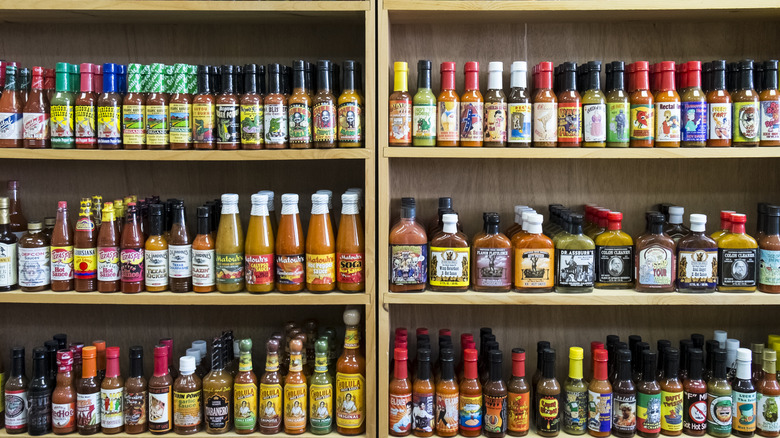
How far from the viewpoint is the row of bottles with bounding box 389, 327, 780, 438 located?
166cm

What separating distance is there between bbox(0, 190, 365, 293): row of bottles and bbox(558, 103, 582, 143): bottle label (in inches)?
20.6

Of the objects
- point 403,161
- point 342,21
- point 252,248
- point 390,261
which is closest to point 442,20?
point 342,21

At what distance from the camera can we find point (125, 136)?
1.68m

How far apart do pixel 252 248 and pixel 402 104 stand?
1.63 ft

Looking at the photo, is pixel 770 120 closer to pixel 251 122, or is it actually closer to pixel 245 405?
pixel 251 122

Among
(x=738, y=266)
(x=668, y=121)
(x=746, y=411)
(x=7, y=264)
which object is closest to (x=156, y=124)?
(x=7, y=264)

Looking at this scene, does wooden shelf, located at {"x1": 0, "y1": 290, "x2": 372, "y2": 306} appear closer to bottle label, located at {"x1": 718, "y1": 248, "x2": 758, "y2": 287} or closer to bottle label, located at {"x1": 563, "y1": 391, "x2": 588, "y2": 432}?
bottle label, located at {"x1": 563, "y1": 391, "x2": 588, "y2": 432}

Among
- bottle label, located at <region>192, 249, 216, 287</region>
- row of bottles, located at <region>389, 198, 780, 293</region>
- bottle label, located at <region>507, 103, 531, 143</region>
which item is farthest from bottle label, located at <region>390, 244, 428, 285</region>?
bottle label, located at <region>192, 249, 216, 287</region>

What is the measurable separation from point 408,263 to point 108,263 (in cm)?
73

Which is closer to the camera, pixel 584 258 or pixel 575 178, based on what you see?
pixel 584 258

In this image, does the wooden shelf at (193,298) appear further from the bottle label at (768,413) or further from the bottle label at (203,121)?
the bottle label at (768,413)

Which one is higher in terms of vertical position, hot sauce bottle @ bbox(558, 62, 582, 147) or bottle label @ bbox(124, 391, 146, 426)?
hot sauce bottle @ bbox(558, 62, 582, 147)

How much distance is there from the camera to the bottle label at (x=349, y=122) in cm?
163

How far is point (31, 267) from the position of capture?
170 centimetres
